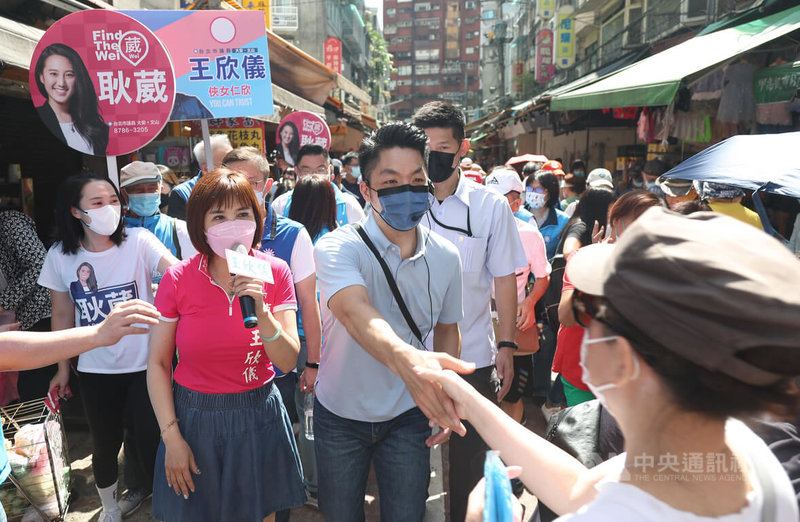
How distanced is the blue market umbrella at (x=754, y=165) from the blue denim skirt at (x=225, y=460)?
8.49ft

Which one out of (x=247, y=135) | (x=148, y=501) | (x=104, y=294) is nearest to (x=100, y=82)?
(x=104, y=294)

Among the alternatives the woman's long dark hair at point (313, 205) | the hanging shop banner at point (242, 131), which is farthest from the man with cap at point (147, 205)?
the hanging shop banner at point (242, 131)

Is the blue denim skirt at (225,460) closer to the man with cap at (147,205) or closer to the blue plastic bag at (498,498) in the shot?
the blue plastic bag at (498,498)

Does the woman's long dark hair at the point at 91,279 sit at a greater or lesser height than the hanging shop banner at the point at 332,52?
lesser

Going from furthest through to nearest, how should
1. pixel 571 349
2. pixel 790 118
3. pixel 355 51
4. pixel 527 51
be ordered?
pixel 355 51 < pixel 527 51 < pixel 790 118 < pixel 571 349

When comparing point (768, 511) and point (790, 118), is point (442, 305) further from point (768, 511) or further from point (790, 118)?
point (790, 118)

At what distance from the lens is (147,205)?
3.82 meters

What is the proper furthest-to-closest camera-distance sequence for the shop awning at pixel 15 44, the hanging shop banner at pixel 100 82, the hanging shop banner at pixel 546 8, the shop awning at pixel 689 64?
the hanging shop banner at pixel 546 8
the shop awning at pixel 689 64
the shop awning at pixel 15 44
the hanging shop banner at pixel 100 82

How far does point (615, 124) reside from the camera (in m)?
13.8

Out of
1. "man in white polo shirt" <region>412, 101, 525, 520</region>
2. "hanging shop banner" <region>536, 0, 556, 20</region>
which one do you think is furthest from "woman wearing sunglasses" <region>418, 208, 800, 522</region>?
"hanging shop banner" <region>536, 0, 556, 20</region>

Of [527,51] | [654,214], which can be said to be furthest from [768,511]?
[527,51]

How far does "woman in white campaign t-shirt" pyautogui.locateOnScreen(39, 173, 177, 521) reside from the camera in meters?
2.99

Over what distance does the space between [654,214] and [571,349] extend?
2.08 meters

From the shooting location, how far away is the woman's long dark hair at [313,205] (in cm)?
386
